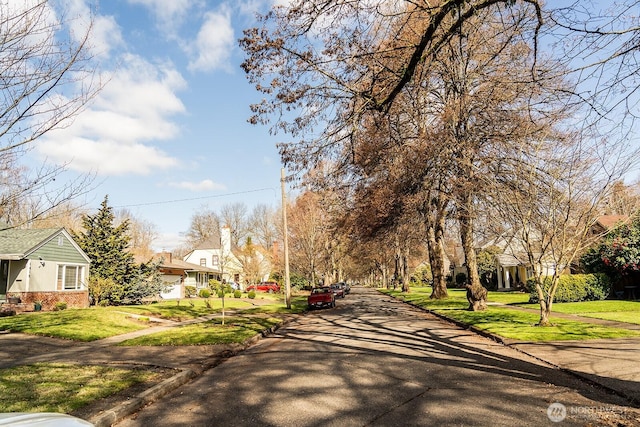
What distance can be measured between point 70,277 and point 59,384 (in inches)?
907

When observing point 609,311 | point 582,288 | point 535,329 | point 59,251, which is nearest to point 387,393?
point 535,329

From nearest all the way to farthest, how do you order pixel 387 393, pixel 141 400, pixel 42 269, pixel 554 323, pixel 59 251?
pixel 387 393 < pixel 141 400 < pixel 554 323 < pixel 42 269 < pixel 59 251

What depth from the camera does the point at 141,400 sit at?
6.75m

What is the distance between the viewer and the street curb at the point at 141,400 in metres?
5.80

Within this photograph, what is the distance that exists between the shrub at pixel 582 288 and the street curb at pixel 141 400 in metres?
20.9

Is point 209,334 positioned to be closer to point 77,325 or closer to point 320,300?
point 77,325

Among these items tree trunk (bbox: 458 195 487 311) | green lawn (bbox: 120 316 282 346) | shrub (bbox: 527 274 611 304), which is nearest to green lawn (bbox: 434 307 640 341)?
tree trunk (bbox: 458 195 487 311)

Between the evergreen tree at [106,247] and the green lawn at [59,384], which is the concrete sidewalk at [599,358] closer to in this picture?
the green lawn at [59,384]

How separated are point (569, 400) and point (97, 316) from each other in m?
17.8

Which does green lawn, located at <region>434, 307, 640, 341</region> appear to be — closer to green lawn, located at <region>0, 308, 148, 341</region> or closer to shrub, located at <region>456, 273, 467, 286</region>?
green lawn, located at <region>0, 308, 148, 341</region>

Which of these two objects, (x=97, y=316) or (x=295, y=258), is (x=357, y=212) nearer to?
(x=97, y=316)

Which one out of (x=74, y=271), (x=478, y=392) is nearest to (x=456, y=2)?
(x=478, y=392)

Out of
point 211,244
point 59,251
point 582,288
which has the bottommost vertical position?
point 582,288

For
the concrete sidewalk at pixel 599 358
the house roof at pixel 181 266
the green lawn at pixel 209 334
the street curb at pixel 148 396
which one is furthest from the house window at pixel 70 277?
the concrete sidewalk at pixel 599 358
